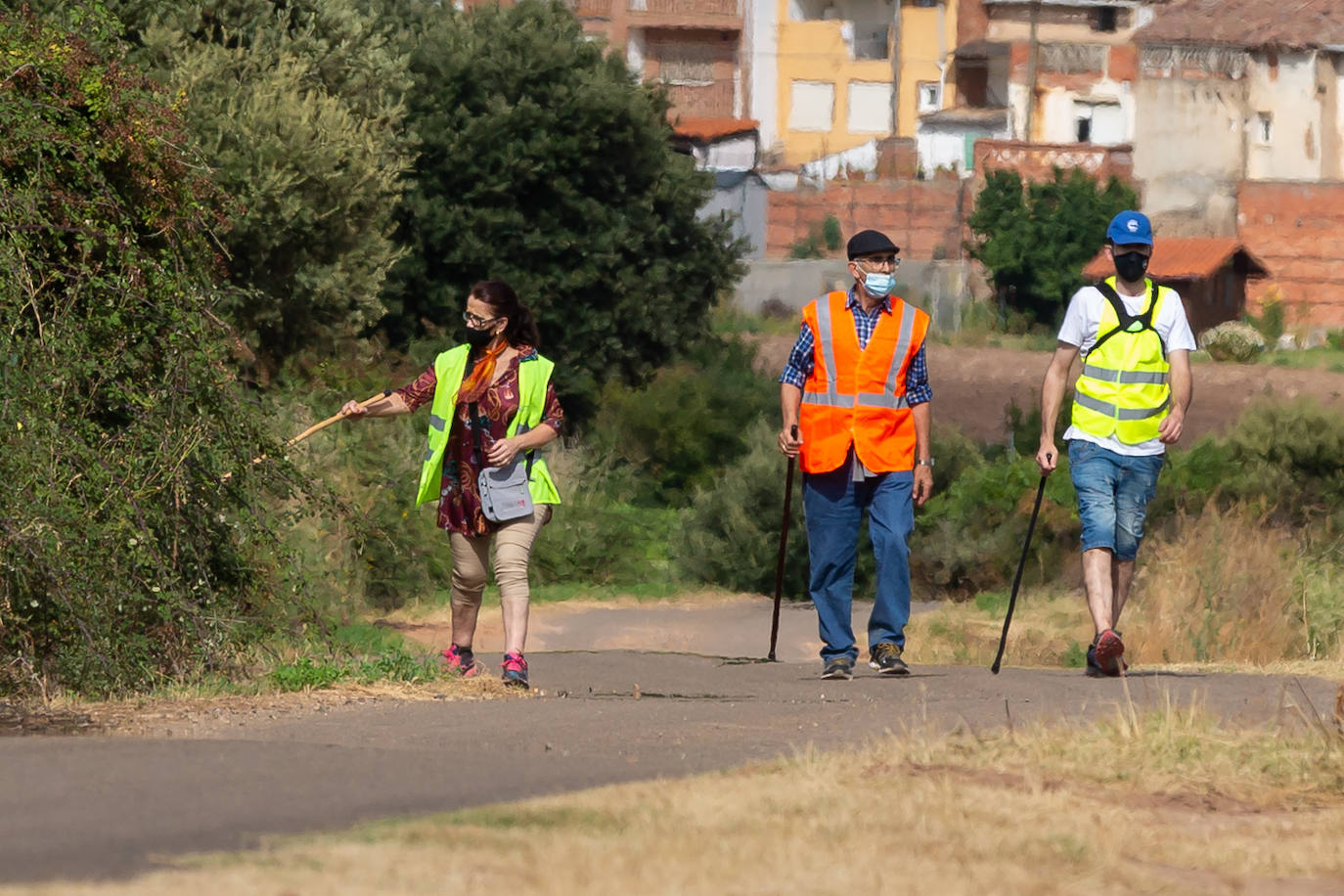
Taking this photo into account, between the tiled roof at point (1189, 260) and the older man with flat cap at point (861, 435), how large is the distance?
2037 inches

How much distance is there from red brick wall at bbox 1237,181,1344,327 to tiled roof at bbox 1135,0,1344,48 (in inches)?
435

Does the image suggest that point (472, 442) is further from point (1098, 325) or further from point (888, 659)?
point (1098, 325)

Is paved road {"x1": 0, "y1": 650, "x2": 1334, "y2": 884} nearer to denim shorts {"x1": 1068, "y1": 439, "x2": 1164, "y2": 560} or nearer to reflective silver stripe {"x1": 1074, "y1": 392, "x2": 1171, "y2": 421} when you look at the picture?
denim shorts {"x1": 1068, "y1": 439, "x2": 1164, "y2": 560}

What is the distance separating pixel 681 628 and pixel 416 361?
9896 millimetres

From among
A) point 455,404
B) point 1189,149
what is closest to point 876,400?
point 455,404

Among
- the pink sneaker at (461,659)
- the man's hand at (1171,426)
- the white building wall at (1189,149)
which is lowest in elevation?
the pink sneaker at (461,659)

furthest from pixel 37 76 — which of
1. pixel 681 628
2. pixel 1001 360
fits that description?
pixel 1001 360

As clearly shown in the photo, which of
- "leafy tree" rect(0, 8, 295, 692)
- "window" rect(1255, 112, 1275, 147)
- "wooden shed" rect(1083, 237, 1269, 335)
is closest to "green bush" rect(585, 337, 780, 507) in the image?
"leafy tree" rect(0, 8, 295, 692)

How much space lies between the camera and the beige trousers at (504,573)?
983cm

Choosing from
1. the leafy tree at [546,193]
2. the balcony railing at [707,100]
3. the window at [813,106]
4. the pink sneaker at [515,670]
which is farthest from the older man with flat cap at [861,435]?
the window at [813,106]

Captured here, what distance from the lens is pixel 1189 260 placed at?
6312 centimetres

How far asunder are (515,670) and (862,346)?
218 centimetres

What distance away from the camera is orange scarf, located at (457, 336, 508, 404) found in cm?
986

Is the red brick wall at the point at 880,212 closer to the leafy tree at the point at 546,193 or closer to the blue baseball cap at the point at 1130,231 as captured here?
the leafy tree at the point at 546,193
